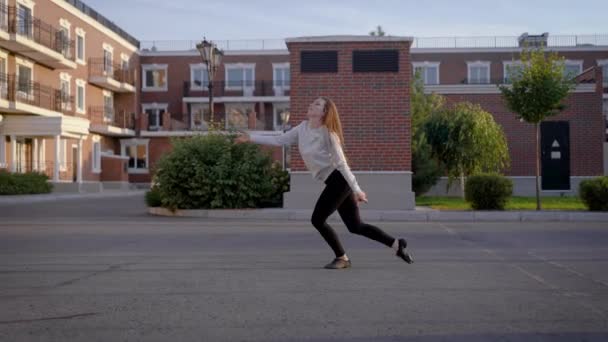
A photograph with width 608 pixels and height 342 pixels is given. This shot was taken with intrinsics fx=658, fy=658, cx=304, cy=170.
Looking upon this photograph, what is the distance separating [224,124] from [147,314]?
529 inches

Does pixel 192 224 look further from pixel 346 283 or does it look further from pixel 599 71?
pixel 599 71

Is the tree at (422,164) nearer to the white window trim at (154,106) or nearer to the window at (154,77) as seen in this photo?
the white window trim at (154,106)

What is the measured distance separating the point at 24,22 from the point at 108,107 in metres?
12.6

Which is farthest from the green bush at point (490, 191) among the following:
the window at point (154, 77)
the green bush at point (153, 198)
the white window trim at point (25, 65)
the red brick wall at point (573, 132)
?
the window at point (154, 77)

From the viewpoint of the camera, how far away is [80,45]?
4184cm

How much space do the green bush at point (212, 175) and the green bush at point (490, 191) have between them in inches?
202

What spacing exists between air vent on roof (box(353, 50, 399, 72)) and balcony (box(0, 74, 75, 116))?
2102 cm

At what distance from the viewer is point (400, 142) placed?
16.9 metres

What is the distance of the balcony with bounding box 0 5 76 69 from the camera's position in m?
31.8

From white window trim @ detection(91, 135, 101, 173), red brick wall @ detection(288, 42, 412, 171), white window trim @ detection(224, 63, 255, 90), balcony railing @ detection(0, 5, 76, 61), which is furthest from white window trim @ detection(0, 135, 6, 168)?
red brick wall @ detection(288, 42, 412, 171)

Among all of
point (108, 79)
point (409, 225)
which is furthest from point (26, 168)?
point (409, 225)

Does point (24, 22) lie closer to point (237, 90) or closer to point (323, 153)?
point (237, 90)

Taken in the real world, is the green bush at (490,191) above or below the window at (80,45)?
below

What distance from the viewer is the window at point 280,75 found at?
5078 centimetres
